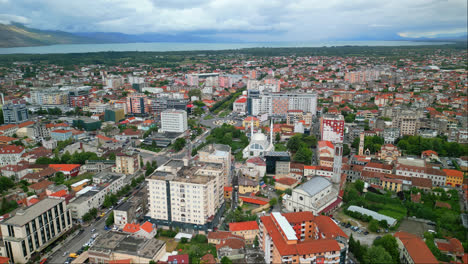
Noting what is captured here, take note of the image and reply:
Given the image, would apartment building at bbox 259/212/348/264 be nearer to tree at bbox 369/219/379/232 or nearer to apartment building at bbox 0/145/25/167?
tree at bbox 369/219/379/232

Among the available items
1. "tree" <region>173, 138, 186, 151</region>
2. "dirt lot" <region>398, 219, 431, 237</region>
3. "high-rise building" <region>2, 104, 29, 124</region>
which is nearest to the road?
"tree" <region>173, 138, 186, 151</region>

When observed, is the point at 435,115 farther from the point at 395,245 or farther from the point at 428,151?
the point at 395,245

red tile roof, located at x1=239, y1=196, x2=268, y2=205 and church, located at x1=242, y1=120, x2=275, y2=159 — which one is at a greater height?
church, located at x1=242, y1=120, x2=275, y2=159

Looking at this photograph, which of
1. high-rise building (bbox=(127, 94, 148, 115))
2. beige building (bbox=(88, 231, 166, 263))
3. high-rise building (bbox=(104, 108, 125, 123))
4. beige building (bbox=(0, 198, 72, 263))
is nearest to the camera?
beige building (bbox=(88, 231, 166, 263))

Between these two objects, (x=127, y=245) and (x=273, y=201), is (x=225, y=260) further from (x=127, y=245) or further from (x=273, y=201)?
(x=273, y=201)

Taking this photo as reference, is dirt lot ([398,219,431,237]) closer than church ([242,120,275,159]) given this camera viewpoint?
Yes
